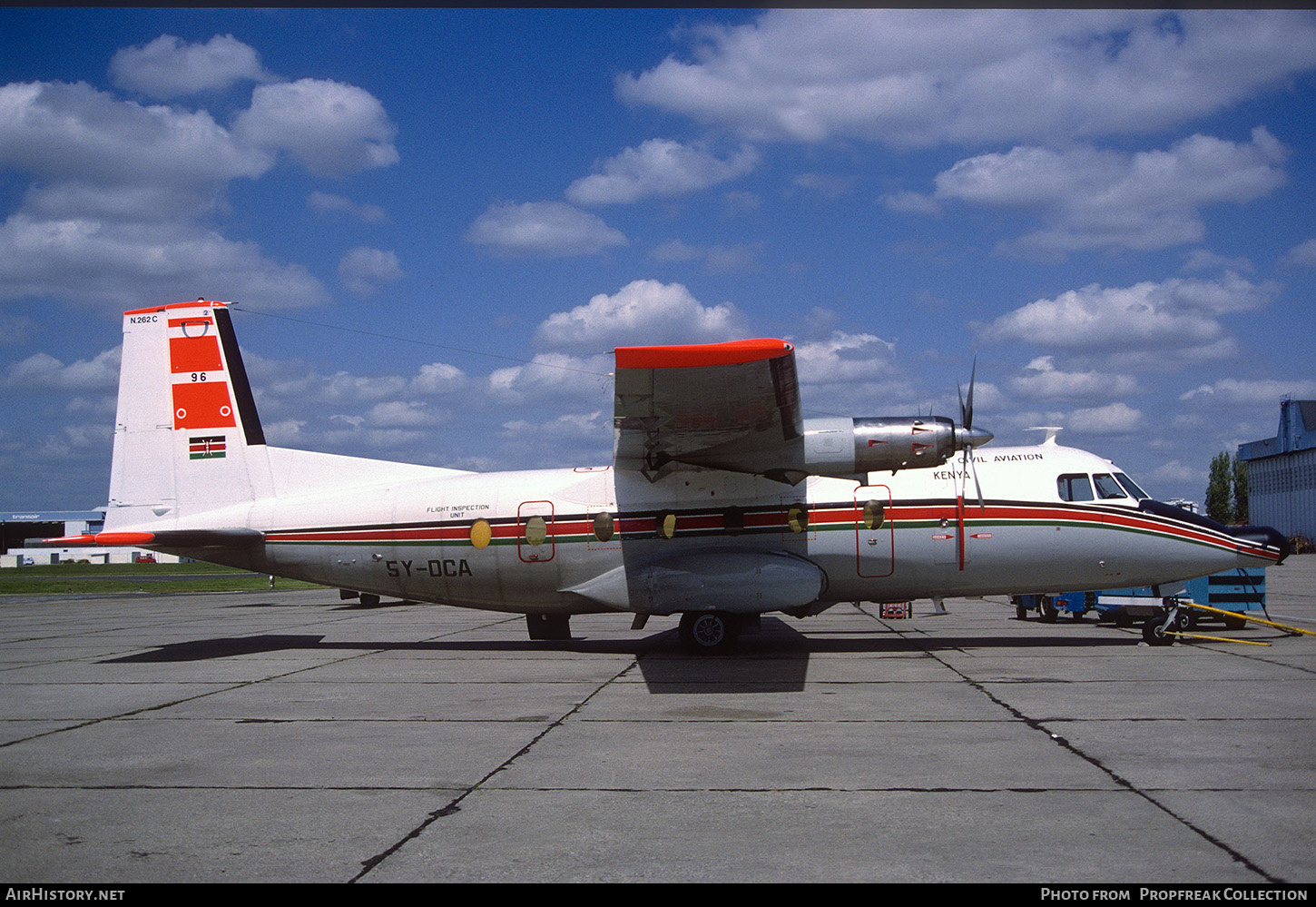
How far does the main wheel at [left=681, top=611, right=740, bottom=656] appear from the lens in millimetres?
14680

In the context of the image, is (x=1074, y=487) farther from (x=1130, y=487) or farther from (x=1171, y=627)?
(x=1171, y=627)

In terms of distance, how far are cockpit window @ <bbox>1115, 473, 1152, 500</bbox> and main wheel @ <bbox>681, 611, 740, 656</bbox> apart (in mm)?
6611

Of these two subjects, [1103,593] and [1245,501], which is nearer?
[1103,593]

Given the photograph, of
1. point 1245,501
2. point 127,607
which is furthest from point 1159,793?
point 1245,501

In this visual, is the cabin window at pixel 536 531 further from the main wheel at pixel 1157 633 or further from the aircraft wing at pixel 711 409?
the main wheel at pixel 1157 633

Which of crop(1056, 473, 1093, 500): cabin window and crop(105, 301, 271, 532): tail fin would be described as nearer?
crop(1056, 473, 1093, 500): cabin window

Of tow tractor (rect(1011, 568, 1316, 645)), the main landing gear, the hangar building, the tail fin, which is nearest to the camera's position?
the main landing gear

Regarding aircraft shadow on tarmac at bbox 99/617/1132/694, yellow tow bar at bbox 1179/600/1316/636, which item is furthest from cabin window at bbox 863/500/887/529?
yellow tow bar at bbox 1179/600/1316/636

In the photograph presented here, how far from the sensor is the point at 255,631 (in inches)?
826

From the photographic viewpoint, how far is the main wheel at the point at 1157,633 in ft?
49.7

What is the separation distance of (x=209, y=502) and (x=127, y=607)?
1874cm

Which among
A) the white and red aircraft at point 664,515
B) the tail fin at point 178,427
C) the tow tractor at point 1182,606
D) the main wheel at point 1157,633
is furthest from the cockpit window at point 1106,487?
the tail fin at point 178,427

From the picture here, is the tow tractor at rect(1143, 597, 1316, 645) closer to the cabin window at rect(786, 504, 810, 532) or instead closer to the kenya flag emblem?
the cabin window at rect(786, 504, 810, 532)
